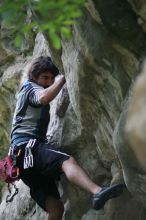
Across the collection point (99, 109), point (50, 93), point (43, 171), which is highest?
point (50, 93)

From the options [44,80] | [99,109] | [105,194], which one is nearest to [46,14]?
[105,194]

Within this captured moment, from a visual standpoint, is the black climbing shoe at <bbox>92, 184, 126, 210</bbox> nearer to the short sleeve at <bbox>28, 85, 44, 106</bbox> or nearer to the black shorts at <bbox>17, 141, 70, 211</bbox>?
the black shorts at <bbox>17, 141, 70, 211</bbox>

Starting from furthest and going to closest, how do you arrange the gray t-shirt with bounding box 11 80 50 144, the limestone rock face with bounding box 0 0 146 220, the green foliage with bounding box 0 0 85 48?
the gray t-shirt with bounding box 11 80 50 144
the limestone rock face with bounding box 0 0 146 220
the green foliage with bounding box 0 0 85 48

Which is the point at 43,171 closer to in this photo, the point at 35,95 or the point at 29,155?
the point at 29,155

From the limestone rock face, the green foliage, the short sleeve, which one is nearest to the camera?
the green foliage

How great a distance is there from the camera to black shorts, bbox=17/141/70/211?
5.98m

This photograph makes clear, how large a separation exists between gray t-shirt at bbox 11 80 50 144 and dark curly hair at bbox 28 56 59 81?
0.15 metres

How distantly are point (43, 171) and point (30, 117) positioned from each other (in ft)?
2.33

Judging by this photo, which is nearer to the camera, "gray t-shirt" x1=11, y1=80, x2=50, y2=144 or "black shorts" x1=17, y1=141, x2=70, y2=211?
"black shorts" x1=17, y1=141, x2=70, y2=211

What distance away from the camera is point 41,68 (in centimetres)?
657

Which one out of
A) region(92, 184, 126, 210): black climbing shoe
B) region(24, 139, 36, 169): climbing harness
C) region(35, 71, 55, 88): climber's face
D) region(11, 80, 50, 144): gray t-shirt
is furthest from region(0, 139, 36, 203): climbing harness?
region(92, 184, 126, 210): black climbing shoe

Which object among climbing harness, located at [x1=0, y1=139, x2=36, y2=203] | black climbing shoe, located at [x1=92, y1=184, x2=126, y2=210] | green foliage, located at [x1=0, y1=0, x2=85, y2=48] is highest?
green foliage, located at [x1=0, y1=0, x2=85, y2=48]

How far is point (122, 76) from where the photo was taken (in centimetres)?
479

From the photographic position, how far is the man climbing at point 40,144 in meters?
5.97
